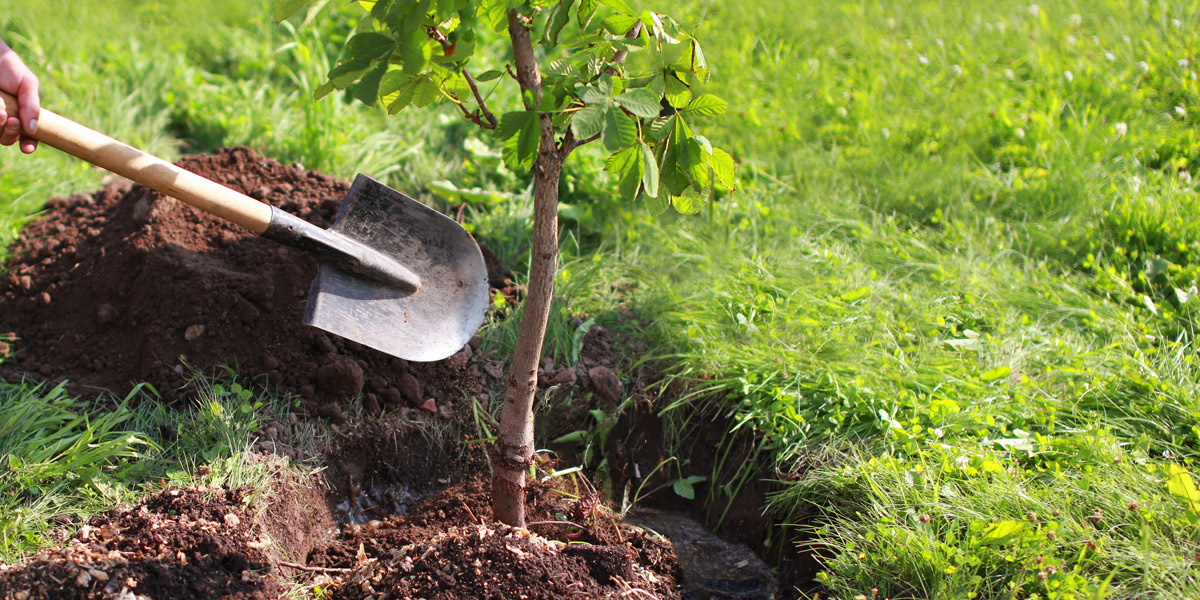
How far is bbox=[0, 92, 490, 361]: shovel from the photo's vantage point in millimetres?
2230

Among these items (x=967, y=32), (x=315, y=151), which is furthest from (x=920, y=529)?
(x=967, y=32)

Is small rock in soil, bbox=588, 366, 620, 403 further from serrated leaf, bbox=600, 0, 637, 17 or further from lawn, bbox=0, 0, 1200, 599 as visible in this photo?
serrated leaf, bbox=600, 0, 637, 17

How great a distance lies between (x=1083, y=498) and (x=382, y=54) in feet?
7.36

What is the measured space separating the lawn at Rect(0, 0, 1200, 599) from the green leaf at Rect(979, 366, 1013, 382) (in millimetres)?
11

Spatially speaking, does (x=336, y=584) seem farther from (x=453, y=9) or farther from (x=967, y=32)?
(x=967, y=32)

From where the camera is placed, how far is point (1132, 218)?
3381mm

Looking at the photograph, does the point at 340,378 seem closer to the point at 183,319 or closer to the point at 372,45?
the point at 183,319

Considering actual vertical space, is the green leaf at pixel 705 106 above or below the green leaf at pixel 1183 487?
above

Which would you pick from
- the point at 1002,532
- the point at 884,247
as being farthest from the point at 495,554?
the point at 884,247

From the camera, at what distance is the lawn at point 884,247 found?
2.22 meters

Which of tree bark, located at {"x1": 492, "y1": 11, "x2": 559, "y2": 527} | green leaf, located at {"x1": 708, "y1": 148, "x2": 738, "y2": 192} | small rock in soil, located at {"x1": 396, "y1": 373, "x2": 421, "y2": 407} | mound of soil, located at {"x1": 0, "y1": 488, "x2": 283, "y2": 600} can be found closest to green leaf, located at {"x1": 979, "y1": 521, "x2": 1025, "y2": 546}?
green leaf, located at {"x1": 708, "y1": 148, "x2": 738, "y2": 192}

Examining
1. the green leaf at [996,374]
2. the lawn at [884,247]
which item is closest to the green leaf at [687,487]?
the lawn at [884,247]

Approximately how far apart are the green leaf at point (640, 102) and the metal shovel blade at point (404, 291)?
46.9 inches

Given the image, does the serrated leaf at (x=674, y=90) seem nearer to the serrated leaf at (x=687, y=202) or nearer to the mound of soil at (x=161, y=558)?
the serrated leaf at (x=687, y=202)
